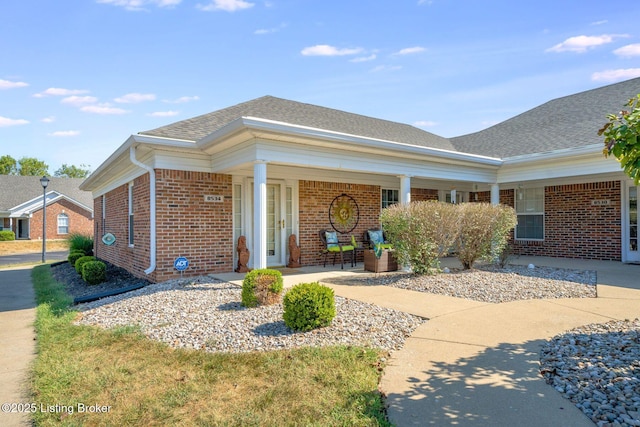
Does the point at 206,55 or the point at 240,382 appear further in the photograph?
the point at 206,55

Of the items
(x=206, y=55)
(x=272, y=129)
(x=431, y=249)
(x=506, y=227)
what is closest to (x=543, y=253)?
(x=506, y=227)

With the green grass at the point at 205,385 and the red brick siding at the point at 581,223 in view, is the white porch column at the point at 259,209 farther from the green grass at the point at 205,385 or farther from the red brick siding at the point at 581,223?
the red brick siding at the point at 581,223

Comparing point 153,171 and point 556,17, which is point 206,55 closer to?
point 153,171

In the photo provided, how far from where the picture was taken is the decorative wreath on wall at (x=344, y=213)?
10.6 meters

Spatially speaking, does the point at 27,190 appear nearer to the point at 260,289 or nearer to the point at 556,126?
the point at 260,289

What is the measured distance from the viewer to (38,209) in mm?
28750

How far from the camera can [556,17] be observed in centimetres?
787

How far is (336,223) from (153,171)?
4940 mm

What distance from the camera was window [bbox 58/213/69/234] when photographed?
29641 millimetres

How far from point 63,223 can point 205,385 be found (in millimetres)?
32708

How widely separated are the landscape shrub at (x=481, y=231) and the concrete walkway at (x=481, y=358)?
235cm

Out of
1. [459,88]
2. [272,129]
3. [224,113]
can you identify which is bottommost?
[272,129]

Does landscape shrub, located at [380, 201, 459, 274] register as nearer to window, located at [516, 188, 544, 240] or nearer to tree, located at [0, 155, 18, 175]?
window, located at [516, 188, 544, 240]

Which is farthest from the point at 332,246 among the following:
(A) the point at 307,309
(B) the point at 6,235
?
(B) the point at 6,235
